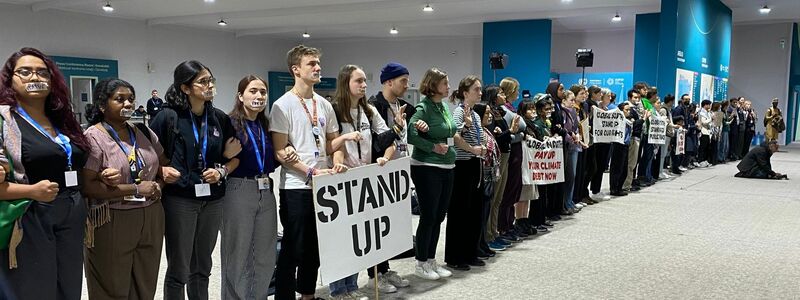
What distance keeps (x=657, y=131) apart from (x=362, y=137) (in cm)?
672

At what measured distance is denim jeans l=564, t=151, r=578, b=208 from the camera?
6449 mm

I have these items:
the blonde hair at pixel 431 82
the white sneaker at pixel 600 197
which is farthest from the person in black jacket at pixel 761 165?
the blonde hair at pixel 431 82

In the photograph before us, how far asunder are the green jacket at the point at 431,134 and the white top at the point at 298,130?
860 mm

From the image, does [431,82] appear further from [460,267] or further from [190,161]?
[190,161]

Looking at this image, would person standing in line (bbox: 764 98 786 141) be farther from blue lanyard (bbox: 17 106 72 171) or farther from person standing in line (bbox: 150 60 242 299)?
blue lanyard (bbox: 17 106 72 171)

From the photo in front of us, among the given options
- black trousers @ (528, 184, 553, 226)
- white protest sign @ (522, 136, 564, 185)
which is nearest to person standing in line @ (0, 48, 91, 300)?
white protest sign @ (522, 136, 564, 185)

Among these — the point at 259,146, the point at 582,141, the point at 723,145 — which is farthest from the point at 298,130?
the point at 723,145

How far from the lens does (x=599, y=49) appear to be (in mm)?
20156

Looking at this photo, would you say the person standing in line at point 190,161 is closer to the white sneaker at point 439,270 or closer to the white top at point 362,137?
the white top at point 362,137

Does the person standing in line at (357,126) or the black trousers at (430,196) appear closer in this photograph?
the person standing in line at (357,126)

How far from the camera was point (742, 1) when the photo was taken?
1509 cm

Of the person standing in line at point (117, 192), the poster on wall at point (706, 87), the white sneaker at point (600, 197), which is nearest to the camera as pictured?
the person standing in line at point (117, 192)

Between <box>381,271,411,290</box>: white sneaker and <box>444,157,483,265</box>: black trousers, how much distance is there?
0.58 m

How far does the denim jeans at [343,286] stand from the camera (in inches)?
149
